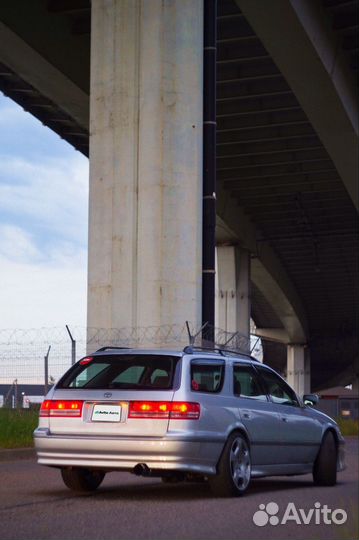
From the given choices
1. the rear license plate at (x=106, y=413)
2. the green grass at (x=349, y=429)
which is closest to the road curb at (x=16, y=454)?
the rear license plate at (x=106, y=413)

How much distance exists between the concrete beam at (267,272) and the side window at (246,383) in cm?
3058

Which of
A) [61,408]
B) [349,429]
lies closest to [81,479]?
[61,408]

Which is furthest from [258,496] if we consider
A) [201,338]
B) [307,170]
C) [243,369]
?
[307,170]

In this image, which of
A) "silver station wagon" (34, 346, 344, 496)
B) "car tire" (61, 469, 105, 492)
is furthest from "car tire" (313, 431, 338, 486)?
"car tire" (61, 469, 105, 492)

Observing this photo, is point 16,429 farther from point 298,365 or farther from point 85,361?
point 298,365

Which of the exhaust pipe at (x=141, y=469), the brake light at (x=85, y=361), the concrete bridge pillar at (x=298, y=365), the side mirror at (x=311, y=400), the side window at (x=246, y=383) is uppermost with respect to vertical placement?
the brake light at (x=85, y=361)

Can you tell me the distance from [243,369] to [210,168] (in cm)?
807

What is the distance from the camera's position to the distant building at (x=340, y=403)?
55.5 metres

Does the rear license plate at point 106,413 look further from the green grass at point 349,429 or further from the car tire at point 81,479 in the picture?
the green grass at point 349,429

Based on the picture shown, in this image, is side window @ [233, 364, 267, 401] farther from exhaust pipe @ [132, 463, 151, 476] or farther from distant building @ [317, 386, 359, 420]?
distant building @ [317, 386, 359, 420]

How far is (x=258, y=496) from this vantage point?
10.4 metres

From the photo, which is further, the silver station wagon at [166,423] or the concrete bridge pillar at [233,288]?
the concrete bridge pillar at [233,288]

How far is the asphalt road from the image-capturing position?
757 cm

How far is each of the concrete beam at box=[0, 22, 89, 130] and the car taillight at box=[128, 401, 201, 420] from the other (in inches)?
610
